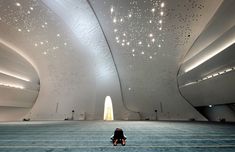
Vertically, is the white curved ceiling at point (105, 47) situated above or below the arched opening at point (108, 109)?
above

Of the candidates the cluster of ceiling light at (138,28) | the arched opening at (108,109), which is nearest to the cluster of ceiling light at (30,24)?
the cluster of ceiling light at (138,28)

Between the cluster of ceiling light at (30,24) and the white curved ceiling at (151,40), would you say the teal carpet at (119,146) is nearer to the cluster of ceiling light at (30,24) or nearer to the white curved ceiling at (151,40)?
the white curved ceiling at (151,40)

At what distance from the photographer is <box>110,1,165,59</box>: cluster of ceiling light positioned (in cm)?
673

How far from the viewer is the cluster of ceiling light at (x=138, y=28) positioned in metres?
6.73

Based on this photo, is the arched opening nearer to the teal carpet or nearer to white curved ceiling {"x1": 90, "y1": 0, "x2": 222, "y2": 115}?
white curved ceiling {"x1": 90, "y1": 0, "x2": 222, "y2": 115}

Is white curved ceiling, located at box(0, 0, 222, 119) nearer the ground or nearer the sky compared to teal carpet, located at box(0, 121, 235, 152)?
nearer the sky

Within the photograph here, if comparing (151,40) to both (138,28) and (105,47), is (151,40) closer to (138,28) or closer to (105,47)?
(138,28)

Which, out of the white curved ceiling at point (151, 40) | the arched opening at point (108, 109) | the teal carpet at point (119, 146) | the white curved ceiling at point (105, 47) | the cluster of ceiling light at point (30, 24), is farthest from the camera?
the arched opening at point (108, 109)

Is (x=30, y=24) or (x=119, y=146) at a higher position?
(x=30, y=24)

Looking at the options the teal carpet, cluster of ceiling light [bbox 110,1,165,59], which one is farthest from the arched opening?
the teal carpet

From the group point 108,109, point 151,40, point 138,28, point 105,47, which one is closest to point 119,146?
point 138,28

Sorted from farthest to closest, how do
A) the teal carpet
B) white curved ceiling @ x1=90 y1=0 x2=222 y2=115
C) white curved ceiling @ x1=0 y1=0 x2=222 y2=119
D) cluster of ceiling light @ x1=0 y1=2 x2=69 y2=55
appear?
cluster of ceiling light @ x1=0 y1=2 x2=69 y2=55, white curved ceiling @ x1=0 y1=0 x2=222 y2=119, white curved ceiling @ x1=90 y1=0 x2=222 y2=115, the teal carpet

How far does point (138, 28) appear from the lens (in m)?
7.65

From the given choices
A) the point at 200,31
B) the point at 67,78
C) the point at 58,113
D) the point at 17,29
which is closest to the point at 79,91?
the point at 67,78
